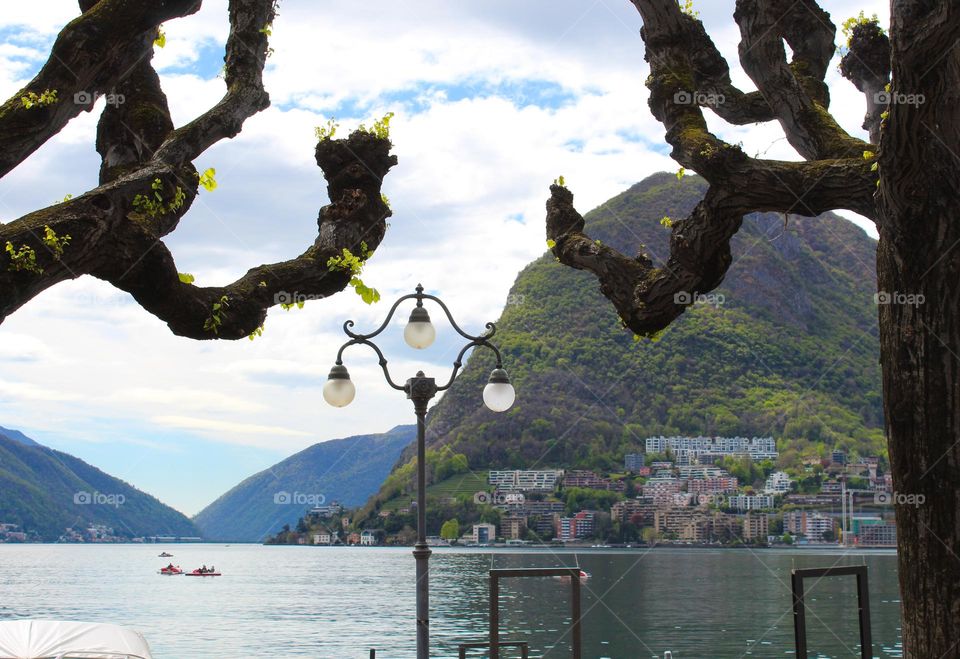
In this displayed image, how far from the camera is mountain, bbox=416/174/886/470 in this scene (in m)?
157

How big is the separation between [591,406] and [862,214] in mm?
151443

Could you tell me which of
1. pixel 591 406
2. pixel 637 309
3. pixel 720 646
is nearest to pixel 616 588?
pixel 720 646

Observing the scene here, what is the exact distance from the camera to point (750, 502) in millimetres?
161500

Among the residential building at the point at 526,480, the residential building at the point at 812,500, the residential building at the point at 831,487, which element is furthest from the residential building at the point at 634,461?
the residential building at the point at 831,487

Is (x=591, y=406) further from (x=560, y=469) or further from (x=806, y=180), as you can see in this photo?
(x=806, y=180)

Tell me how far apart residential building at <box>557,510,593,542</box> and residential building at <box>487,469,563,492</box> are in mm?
5560

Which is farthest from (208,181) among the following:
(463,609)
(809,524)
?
(809,524)

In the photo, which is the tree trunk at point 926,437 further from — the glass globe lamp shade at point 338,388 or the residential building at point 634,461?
the residential building at point 634,461

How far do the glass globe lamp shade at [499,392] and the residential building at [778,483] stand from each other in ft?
508

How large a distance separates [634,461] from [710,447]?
1263 cm

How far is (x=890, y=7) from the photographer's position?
19.8 ft

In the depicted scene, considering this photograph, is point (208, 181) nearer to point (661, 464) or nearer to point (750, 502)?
point (661, 464)

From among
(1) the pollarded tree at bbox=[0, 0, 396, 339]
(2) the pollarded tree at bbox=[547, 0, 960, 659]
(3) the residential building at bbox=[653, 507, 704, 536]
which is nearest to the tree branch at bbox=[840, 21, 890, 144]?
(2) the pollarded tree at bbox=[547, 0, 960, 659]

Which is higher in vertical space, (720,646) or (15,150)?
(15,150)
